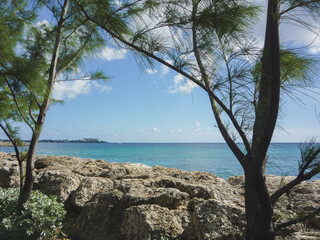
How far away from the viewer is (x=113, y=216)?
3.94 metres

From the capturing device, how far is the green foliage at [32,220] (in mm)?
3791

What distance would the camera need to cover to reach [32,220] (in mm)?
3877

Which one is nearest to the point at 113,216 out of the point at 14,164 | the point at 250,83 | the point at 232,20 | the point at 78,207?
the point at 78,207

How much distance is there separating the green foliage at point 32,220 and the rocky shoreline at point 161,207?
1.24ft

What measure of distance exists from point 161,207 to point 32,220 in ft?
6.05

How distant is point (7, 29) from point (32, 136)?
6.61 feet

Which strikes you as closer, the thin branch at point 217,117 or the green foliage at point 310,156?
the green foliage at point 310,156

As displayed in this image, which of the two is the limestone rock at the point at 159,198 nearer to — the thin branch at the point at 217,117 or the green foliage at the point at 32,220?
the green foliage at the point at 32,220

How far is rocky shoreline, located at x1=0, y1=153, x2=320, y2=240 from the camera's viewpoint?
3301 mm

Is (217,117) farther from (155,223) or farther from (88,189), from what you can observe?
(88,189)

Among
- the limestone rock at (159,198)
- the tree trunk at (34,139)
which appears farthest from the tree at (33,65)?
the limestone rock at (159,198)

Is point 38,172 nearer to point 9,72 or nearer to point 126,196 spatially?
point 9,72

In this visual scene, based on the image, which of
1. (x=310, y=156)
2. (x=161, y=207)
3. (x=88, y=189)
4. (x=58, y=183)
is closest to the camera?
(x=310, y=156)

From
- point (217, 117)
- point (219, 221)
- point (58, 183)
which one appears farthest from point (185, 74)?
point (58, 183)
